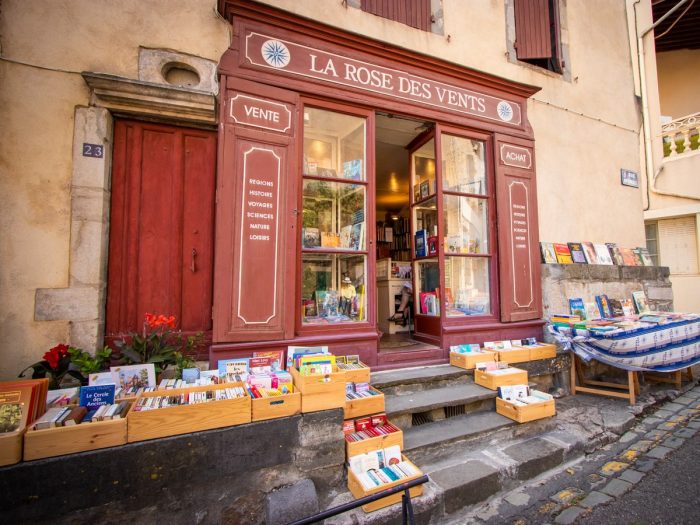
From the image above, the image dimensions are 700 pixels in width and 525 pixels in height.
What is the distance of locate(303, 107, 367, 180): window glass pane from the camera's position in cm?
387

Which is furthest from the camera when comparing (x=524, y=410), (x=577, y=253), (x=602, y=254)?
(x=602, y=254)

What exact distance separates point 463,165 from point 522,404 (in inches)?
125

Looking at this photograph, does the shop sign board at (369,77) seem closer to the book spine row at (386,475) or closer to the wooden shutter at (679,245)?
the book spine row at (386,475)

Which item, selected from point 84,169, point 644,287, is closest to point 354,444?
point 84,169

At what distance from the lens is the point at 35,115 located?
2.89 m

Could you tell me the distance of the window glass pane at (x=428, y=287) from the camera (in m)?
4.61

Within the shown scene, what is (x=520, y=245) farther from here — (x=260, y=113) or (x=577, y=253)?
(x=260, y=113)

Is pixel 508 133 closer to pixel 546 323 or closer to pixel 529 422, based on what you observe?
pixel 546 323

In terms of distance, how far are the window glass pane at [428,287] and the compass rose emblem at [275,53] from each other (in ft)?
10.0

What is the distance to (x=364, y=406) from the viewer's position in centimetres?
284

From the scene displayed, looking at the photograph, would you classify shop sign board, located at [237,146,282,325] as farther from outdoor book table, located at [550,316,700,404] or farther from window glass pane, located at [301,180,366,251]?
outdoor book table, located at [550,316,700,404]

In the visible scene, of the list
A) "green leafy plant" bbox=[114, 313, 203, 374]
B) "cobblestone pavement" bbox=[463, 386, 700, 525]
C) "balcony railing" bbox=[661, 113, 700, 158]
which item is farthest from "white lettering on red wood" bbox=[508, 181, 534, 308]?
"balcony railing" bbox=[661, 113, 700, 158]

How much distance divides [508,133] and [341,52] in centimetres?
268

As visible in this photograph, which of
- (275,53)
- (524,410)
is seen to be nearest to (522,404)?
(524,410)
